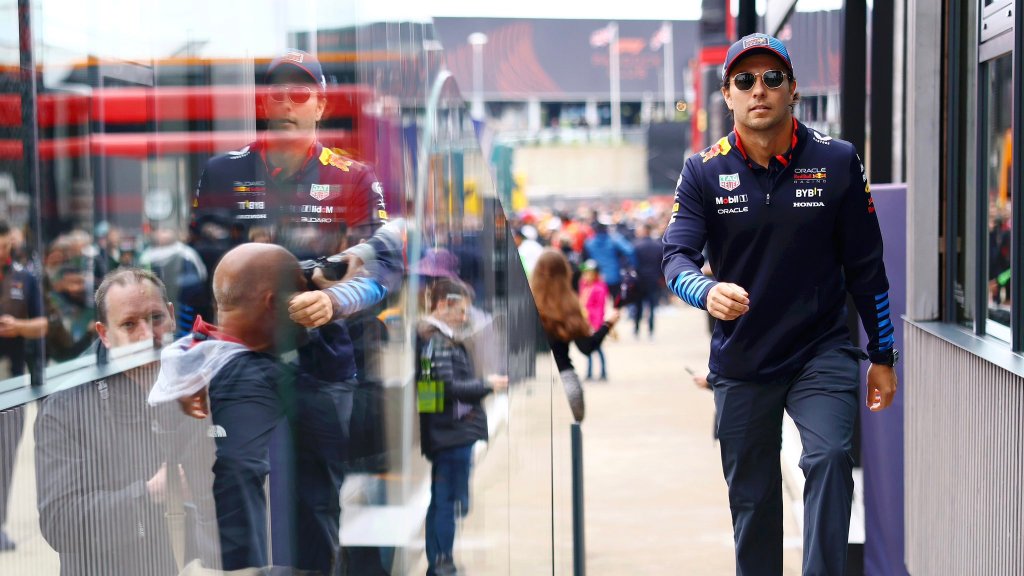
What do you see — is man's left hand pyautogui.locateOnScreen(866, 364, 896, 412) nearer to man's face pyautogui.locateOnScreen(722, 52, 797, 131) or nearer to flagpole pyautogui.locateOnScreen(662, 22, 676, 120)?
man's face pyautogui.locateOnScreen(722, 52, 797, 131)

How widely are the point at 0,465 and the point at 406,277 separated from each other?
949mm

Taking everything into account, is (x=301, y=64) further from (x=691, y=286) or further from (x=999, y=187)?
(x=999, y=187)

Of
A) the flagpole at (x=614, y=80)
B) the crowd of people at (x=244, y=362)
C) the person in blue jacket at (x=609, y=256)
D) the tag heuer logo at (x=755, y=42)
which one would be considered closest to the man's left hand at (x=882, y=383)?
the tag heuer logo at (x=755, y=42)

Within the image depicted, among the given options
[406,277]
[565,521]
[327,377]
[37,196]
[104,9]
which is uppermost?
[104,9]

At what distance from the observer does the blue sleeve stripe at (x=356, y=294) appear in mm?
2652

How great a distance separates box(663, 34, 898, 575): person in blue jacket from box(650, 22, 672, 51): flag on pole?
74.4 m

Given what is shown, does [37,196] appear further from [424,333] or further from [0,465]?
[424,333]

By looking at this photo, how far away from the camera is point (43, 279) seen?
8.75ft

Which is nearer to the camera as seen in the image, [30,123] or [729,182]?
[30,123]

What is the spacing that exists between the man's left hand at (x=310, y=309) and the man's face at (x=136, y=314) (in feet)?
0.84

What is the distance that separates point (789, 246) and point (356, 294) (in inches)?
67.9

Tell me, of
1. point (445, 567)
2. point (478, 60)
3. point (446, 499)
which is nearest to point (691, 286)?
point (446, 499)

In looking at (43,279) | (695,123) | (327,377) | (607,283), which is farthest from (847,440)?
(695,123)

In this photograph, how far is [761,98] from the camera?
3967 mm
